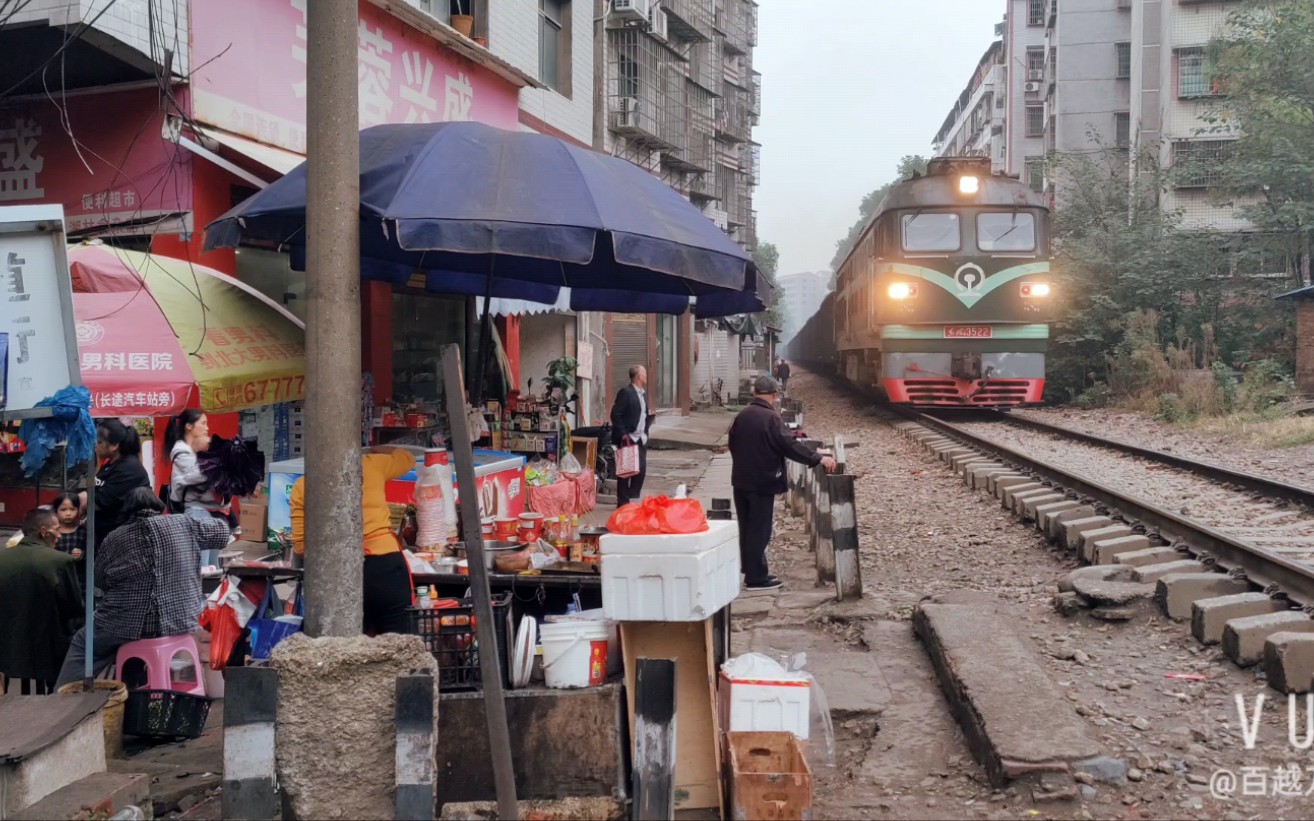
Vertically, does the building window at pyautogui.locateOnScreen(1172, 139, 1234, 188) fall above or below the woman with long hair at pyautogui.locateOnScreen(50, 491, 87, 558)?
above

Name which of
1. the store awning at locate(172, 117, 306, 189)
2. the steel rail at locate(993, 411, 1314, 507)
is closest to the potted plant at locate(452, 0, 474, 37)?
the store awning at locate(172, 117, 306, 189)

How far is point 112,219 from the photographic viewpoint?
823cm

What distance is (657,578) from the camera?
419 cm

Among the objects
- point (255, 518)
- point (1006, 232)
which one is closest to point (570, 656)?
point (255, 518)

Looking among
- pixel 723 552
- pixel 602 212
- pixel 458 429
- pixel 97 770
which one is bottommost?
pixel 97 770

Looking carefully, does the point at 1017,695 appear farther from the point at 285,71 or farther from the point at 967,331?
the point at 967,331

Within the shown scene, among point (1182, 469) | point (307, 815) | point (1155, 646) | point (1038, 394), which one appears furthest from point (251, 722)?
point (1038, 394)

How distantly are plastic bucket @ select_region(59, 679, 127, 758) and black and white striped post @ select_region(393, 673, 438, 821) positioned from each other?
87.4 inches

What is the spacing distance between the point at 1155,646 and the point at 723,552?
9.44 feet

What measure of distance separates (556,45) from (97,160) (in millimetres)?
9014

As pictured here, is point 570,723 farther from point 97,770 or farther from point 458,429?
point 97,770

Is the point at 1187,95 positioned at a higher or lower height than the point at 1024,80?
lower

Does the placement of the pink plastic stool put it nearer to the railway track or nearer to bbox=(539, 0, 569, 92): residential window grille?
the railway track

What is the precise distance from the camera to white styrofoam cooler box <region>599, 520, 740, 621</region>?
4160 millimetres
